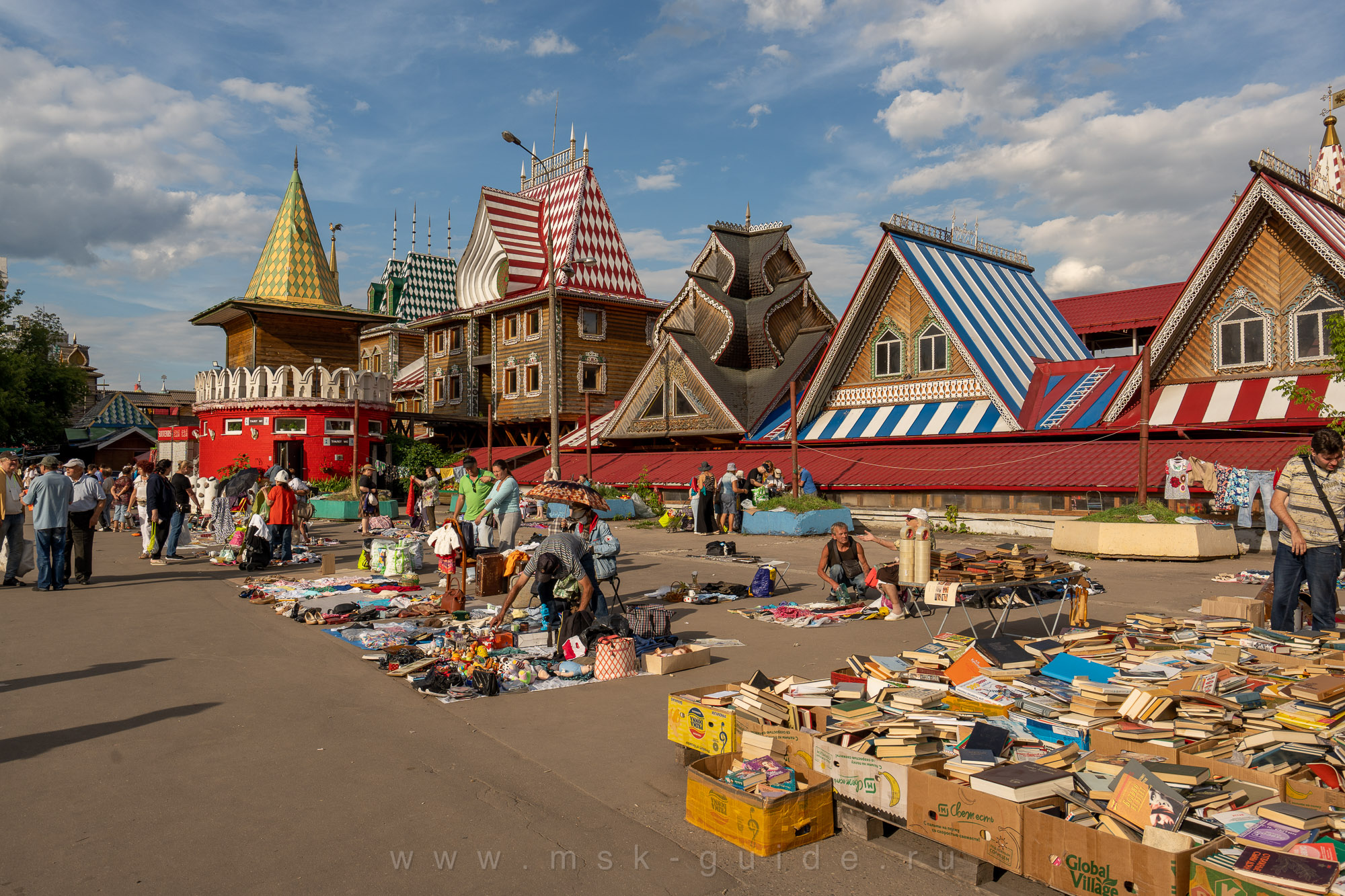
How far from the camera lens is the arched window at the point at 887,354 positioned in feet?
90.9

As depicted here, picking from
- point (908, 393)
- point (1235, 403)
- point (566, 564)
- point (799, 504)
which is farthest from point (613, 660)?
point (908, 393)

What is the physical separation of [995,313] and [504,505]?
66.0ft

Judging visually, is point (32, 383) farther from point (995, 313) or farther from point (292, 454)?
point (995, 313)

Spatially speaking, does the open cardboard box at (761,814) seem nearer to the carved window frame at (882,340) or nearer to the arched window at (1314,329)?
the arched window at (1314,329)

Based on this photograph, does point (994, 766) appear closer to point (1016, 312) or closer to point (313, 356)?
point (1016, 312)

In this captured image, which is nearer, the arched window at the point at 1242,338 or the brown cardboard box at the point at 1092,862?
the brown cardboard box at the point at 1092,862

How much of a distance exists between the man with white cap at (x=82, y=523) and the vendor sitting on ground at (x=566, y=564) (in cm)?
849

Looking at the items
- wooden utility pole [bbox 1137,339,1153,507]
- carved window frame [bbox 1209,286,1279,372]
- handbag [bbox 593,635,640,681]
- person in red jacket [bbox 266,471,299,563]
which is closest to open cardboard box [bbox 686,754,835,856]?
handbag [bbox 593,635,640,681]

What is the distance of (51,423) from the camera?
5466 centimetres

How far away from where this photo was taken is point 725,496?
22375 millimetres

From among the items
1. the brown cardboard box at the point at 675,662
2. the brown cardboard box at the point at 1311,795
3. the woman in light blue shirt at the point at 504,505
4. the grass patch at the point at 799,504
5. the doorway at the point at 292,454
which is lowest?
the brown cardboard box at the point at 675,662

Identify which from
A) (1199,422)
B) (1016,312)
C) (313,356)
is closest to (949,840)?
(1199,422)

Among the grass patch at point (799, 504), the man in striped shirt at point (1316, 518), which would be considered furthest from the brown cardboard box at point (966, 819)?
the grass patch at point (799, 504)

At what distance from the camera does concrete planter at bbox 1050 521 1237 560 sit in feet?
50.9
